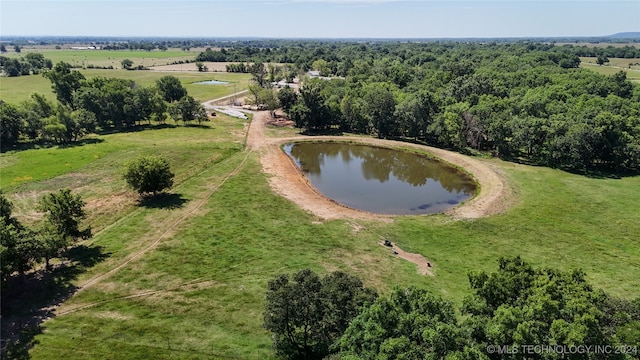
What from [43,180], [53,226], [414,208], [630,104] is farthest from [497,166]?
[43,180]

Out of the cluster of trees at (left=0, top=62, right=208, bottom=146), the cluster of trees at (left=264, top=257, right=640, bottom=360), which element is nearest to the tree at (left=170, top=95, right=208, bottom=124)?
the cluster of trees at (left=0, top=62, right=208, bottom=146)

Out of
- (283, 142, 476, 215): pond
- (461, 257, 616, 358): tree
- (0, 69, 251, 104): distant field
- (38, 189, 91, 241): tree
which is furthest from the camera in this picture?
(0, 69, 251, 104): distant field

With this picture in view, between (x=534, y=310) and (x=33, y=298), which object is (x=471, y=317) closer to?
(x=534, y=310)

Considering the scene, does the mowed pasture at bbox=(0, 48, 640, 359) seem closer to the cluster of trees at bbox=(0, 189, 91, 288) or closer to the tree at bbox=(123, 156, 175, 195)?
the cluster of trees at bbox=(0, 189, 91, 288)

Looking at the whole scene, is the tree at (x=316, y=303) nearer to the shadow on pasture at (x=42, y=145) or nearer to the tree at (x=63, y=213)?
the tree at (x=63, y=213)

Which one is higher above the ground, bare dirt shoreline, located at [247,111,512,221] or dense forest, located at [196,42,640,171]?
dense forest, located at [196,42,640,171]

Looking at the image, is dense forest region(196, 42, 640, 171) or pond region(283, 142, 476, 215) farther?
dense forest region(196, 42, 640, 171)

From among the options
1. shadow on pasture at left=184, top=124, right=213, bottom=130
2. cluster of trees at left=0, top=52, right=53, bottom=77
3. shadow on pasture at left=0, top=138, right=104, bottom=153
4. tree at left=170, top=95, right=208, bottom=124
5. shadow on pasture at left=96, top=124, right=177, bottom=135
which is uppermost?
cluster of trees at left=0, top=52, right=53, bottom=77

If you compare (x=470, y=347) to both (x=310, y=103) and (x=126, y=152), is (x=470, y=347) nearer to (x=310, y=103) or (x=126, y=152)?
(x=126, y=152)
